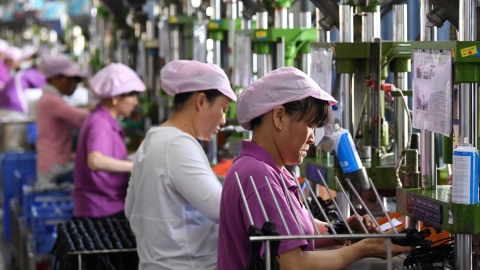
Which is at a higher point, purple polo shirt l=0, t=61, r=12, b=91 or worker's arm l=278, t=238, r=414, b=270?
purple polo shirt l=0, t=61, r=12, b=91

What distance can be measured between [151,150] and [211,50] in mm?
2277

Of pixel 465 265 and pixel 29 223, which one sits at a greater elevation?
pixel 465 265

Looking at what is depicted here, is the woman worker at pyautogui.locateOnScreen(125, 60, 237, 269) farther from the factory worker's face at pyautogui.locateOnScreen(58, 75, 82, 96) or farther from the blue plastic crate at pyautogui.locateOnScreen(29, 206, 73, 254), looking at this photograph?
the factory worker's face at pyautogui.locateOnScreen(58, 75, 82, 96)

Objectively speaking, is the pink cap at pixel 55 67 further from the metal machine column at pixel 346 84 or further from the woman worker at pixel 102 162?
the metal machine column at pixel 346 84

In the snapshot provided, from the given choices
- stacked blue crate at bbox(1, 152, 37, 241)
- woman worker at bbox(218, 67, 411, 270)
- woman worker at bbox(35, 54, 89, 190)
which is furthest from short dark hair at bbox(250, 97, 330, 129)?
stacked blue crate at bbox(1, 152, 37, 241)

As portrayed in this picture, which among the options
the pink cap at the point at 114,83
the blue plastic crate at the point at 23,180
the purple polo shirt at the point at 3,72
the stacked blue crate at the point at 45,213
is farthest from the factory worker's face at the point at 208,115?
the purple polo shirt at the point at 3,72

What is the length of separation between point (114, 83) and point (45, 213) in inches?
47.0

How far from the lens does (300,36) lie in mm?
4059

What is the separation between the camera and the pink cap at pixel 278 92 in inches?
86.5

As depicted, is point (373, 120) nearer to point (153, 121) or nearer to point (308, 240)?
point (308, 240)

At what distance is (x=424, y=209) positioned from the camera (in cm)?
249

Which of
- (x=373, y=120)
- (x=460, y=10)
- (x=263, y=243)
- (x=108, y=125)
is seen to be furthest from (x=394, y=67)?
(x=108, y=125)

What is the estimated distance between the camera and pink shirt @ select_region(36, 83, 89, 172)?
6.16 m

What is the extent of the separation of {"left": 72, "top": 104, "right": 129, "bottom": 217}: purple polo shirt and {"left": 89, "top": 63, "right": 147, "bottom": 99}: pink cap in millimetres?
125
